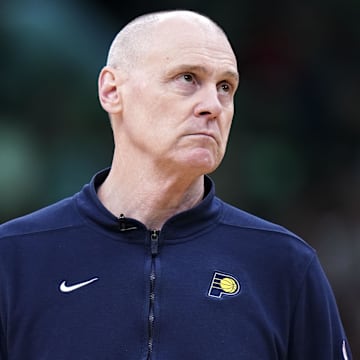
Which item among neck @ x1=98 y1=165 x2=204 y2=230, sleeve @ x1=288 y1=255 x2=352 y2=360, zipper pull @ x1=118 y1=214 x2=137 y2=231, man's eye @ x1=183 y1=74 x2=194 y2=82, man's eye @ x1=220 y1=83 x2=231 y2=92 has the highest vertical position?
man's eye @ x1=183 y1=74 x2=194 y2=82

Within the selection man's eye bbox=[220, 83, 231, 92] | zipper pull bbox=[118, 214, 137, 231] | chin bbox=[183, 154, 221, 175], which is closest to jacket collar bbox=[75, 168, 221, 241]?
zipper pull bbox=[118, 214, 137, 231]

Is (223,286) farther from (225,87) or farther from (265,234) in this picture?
(225,87)

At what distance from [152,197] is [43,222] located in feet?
1.40

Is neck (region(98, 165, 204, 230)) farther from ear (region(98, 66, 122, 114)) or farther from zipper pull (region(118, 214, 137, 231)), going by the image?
ear (region(98, 66, 122, 114))

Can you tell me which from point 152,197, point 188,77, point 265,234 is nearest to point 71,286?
point 152,197

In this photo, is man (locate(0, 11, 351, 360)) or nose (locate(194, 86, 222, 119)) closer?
man (locate(0, 11, 351, 360))

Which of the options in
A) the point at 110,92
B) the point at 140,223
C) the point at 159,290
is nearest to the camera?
the point at 159,290

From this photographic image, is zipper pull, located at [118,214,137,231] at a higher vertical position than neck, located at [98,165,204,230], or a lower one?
lower

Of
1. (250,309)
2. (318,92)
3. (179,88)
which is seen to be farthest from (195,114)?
(318,92)

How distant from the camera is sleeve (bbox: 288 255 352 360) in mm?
3596

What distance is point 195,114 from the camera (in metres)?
3.57

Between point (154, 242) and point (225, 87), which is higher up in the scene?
point (225, 87)

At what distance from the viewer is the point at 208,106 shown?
3.57m

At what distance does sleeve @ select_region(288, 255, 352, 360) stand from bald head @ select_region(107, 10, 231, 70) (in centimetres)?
103
